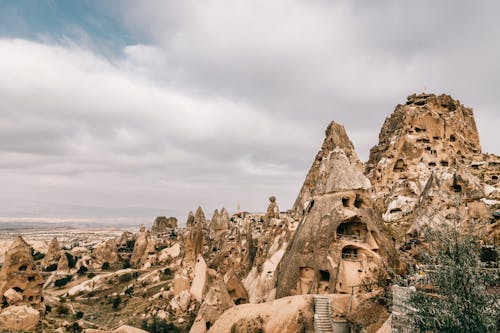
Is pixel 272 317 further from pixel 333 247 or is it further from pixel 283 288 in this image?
pixel 333 247

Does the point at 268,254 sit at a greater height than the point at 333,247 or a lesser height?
lesser

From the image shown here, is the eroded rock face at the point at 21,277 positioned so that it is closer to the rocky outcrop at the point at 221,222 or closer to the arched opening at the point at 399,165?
the rocky outcrop at the point at 221,222

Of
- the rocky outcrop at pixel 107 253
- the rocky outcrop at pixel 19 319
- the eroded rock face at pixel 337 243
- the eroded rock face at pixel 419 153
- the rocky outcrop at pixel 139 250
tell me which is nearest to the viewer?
the eroded rock face at pixel 337 243

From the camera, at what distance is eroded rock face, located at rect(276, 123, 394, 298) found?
19.5 metres

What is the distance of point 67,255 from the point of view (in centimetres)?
7006

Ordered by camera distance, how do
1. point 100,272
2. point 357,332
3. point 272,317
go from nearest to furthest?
point 357,332
point 272,317
point 100,272

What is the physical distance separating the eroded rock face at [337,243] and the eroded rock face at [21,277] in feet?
85.8

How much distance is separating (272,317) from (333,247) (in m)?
5.83

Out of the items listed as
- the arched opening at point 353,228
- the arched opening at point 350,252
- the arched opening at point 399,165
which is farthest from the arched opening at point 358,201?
the arched opening at point 399,165

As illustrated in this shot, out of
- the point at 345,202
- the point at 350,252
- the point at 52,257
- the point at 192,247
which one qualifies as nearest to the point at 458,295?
the point at 350,252

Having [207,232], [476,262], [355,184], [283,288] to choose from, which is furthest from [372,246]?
Result: [207,232]

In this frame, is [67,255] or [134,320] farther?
[67,255]

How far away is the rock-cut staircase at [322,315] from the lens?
15.1m

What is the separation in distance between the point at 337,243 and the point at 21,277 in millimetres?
30941
